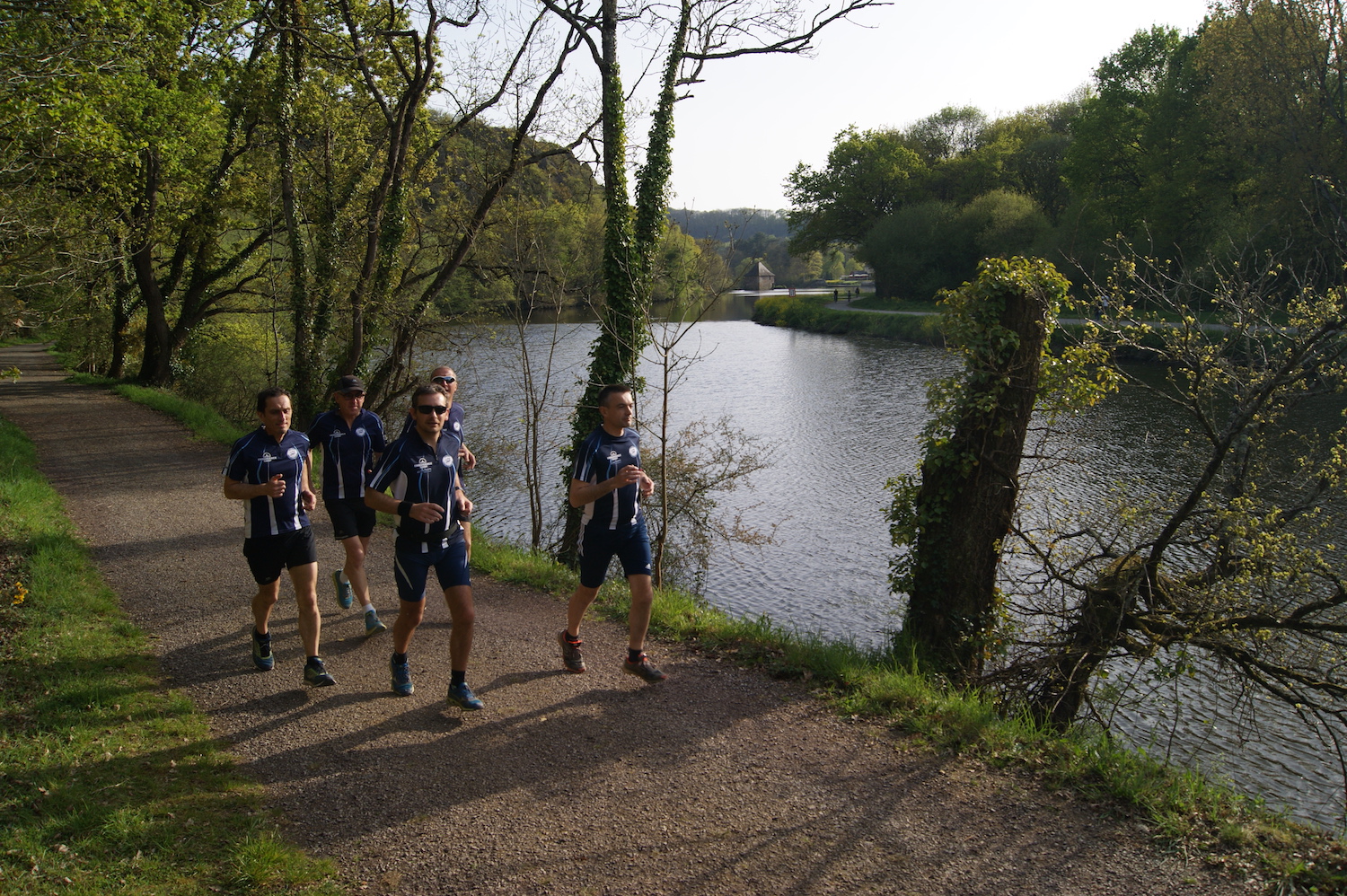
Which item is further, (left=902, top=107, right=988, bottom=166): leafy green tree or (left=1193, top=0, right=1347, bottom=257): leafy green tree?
(left=902, top=107, right=988, bottom=166): leafy green tree

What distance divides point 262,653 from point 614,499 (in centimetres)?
269

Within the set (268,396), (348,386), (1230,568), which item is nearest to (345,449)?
(348,386)

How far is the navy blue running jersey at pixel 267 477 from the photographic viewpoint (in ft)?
16.9

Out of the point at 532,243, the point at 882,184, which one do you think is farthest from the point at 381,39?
the point at 882,184

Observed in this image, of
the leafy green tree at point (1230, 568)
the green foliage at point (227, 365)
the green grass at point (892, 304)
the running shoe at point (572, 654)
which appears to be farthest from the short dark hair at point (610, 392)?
the green grass at point (892, 304)

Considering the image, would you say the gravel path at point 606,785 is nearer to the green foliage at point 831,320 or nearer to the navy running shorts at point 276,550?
the navy running shorts at point 276,550

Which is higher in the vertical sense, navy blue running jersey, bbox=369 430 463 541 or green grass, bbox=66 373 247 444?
navy blue running jersey, bbox=369 430 463 541

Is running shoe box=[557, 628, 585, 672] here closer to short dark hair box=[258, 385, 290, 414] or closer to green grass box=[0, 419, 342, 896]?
green grass box=[0, 419, 342, 896]

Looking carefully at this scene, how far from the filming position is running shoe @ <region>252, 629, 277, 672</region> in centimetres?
571

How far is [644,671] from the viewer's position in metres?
5.66

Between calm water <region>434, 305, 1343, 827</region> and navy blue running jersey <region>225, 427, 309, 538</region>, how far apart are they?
5.56m

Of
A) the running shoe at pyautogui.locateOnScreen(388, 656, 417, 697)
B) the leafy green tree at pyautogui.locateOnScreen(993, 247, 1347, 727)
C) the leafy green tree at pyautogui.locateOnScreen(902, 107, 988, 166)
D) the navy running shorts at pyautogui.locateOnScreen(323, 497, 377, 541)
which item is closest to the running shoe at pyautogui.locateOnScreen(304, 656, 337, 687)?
the running shoe at pyautogui.locateOnScreen(388, 656, 417, 697)

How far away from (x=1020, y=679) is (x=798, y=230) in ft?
228

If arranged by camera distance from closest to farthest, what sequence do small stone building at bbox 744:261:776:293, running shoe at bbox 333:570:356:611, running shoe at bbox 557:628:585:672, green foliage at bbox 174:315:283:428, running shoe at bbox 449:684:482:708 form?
running shoe at bbox 449:684:482:708 → running shoe at bbox 557:628:585:672 → running shoe at bbox 333:570:356:611 → green foliage at bbox 174:315:283:428 → small stone building at bbox 744:261:776:293
